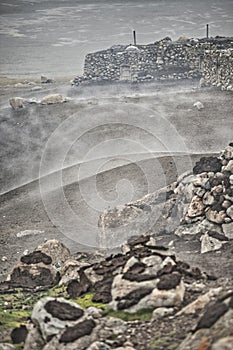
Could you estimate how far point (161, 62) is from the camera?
47656mm

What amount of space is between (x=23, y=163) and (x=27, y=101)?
10.3m

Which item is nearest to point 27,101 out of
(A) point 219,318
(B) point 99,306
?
(B) point 99,306

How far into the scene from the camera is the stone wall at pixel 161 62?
4462 cm

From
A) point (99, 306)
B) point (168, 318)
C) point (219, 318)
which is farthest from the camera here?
point (99, 306)

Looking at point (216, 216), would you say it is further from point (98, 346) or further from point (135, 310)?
point (98, 346)

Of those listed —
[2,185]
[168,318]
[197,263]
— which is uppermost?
[168,318]

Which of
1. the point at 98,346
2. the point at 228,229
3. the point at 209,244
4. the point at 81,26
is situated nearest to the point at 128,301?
the point at 98,346

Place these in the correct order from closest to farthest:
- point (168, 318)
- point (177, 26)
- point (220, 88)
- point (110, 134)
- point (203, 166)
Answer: point (168, 318), point (203, 166), point (110, 134), point (220, 88), point (177, 26)

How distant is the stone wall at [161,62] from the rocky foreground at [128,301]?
24.8 m

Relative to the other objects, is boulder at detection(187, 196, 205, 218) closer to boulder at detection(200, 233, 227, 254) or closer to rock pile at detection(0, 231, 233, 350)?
boulder at detection(200, 233, 227, 254)

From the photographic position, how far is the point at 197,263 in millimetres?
17875

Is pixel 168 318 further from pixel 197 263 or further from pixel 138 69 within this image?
pixel 138 69

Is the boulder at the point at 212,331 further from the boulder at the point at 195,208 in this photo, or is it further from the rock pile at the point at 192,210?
the boulder at the point at 195,208

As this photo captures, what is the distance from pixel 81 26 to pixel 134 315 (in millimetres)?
Result: 74341
